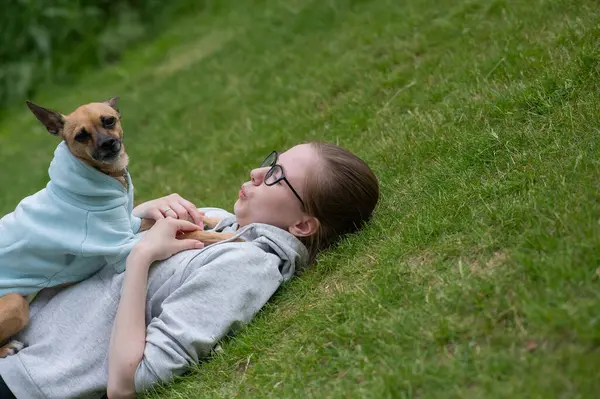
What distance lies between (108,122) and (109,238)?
2.65ft

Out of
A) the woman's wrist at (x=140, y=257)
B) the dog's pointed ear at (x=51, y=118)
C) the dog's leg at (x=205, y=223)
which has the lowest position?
the dog's leg at (x=205, y=223)

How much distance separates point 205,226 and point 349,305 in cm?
122

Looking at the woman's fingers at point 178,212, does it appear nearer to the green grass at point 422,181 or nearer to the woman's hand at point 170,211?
the woman's hand at point 170,211

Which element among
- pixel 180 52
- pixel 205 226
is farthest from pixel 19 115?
pixel 205 226

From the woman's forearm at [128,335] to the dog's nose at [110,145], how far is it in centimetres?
76

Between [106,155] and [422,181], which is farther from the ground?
[106,155]

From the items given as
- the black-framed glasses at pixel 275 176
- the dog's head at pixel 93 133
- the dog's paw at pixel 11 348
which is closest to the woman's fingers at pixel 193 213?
the dog's head at pixel 93 133

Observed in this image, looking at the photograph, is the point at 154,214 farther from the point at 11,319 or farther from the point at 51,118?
the point at 11,319

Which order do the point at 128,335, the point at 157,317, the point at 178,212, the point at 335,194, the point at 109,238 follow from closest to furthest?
the point at 128,335 < the point at 157,317 < the point at 109,238 < the point at 335,194 < the point at 178,212

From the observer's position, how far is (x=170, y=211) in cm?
392

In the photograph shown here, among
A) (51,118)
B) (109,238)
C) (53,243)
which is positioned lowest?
(109,238)

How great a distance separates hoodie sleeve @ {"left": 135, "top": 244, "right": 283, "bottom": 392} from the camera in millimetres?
3143

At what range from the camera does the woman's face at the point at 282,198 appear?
367 centimetres

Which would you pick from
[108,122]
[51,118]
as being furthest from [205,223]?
[51,118]
